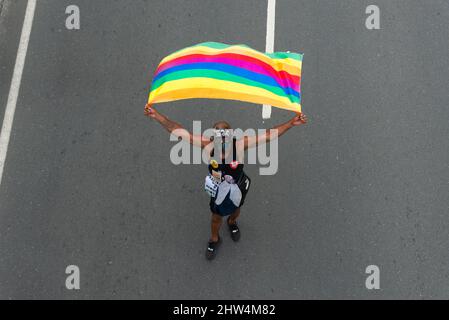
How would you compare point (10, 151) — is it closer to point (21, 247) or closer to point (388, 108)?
point (21, 247)

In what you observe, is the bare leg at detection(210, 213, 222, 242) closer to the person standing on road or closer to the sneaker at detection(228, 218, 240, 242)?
the person standing on road

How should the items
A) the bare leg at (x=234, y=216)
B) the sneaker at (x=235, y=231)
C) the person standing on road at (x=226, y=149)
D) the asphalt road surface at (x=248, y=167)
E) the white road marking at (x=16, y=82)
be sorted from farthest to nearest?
1. the white road marking at (x=16, y=82)
2. the sneaker at (x=235, y=231)
3. the asphalt road surface at (x=248, y=167)
4. the bare leg at (x=234, y=216)
5. the person standing on road at (x=226, y=149)

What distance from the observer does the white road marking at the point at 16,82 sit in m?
6.36

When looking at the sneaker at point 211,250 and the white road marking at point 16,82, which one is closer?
the sneaker at point 211,250

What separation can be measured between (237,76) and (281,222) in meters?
1.88

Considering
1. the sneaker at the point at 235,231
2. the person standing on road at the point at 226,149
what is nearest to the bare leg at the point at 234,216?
the sneaker at the point at 235,231

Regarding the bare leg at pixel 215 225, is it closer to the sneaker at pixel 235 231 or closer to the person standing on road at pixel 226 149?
the person standing on road at pixel 226 149

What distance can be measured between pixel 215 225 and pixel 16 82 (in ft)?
10.8

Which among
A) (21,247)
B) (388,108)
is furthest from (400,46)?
(21,247)

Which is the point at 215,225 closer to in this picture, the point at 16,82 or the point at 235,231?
the point at 235,231

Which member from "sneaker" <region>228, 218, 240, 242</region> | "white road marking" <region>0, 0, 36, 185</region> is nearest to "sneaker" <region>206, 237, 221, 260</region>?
"sneaker" <region>228, 218, 240, 242</region>

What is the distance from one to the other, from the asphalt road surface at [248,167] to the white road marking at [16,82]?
0.26 feet

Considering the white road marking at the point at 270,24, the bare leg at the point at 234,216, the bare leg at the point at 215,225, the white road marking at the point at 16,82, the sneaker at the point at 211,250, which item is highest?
the white road marking at the point at 270,24

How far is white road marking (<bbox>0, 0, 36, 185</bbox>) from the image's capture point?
20.9 feet
